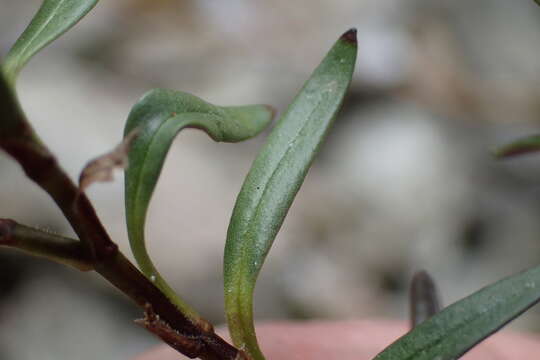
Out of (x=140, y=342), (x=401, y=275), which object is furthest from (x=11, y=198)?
(x=401, y=275)

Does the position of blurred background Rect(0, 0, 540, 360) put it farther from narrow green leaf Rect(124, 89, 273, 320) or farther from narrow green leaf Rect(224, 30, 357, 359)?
narrow green leaf Rect(124, 89, 273, 320)

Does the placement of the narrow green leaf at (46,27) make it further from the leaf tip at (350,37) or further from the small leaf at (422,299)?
the small leaf at (422,299)

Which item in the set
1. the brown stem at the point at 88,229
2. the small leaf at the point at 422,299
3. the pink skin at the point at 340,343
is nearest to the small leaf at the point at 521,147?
the small leaf at the point at 422,299

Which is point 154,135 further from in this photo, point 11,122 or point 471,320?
point 471,320

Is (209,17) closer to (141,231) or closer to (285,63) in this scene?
(285,63)

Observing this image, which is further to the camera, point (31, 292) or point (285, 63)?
point (285, 63)

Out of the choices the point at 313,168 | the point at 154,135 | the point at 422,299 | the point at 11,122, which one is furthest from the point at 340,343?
the point at 313,168

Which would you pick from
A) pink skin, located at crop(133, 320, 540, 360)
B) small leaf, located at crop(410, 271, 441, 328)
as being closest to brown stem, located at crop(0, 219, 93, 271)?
small leaf, located at crop(410, 271, 441, 328)
